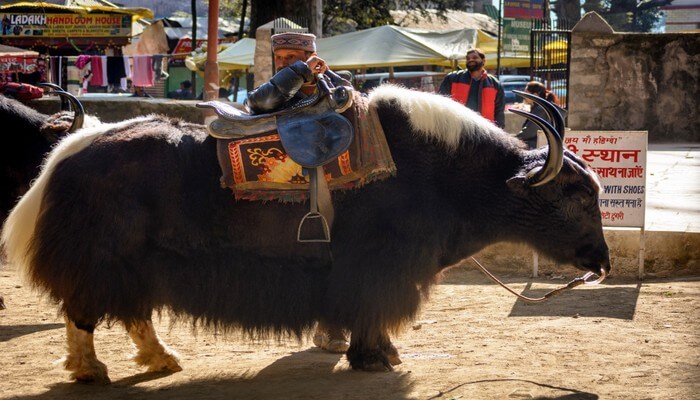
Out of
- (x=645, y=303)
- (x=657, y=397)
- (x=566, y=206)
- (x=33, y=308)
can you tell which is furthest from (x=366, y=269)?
(x=33, y=308)

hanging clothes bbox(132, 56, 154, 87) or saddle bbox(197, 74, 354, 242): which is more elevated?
hanging clothes bbox(132, 56, 154, 87)

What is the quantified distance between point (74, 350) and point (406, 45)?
16124mm

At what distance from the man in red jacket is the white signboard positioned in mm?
2240

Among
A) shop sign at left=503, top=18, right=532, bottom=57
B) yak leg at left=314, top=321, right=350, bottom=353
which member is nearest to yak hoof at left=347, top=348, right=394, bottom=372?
yak leg at left=314, top=321, right=350, bottom=353

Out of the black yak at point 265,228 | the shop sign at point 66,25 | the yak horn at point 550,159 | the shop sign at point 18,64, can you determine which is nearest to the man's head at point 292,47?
the black yak at point 265,228

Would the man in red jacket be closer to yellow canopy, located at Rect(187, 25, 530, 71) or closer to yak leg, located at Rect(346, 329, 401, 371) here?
yak leg, located at Rect(346, 329, 401, 371)

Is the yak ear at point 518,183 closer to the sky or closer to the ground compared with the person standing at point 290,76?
closer to the ground

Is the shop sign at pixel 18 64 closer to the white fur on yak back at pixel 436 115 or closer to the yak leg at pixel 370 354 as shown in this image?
the white fur on yak back at pixel 436 115

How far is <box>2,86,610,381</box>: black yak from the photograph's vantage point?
16.4ft

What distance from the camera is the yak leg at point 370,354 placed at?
17.3ft

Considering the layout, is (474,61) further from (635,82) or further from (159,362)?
(635,82)

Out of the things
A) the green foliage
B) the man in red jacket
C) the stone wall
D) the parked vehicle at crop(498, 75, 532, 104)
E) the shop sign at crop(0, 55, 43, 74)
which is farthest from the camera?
the green foliage

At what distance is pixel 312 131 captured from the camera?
202 inches

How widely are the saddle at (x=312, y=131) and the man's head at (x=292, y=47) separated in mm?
343
